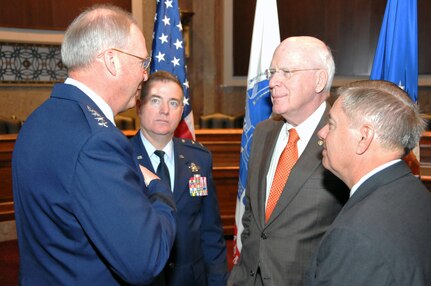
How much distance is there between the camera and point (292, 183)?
6.11ft

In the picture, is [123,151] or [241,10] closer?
[123,151]

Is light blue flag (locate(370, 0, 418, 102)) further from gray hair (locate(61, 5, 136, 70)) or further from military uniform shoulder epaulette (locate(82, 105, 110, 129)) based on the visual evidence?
military uniform shoulder epaulette (locate(82, 105, 110, 129))

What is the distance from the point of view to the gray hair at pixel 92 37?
1338 millimetres

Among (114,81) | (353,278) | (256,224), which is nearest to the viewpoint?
(353,278)

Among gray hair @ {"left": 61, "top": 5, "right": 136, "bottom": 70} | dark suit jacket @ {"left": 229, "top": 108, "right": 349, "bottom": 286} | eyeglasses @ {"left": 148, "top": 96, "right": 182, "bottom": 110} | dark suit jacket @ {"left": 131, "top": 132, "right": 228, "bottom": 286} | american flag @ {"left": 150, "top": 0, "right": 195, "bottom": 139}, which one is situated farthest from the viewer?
american flag @ {"left": 150, "top": 0, "right": 195, "bottom": 139}

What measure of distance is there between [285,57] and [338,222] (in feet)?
3.51

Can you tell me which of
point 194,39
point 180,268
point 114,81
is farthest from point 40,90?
point 114,81

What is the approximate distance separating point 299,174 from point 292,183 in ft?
0.17

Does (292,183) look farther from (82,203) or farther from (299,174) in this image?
(82,203)

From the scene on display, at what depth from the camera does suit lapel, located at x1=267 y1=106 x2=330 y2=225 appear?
185 centimetres

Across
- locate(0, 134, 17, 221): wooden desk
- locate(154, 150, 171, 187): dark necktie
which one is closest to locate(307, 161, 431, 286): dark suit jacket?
locate(154, 150, 171, 187): dark necktie

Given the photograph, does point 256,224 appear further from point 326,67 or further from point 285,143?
point 326,67

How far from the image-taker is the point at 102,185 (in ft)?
3.85

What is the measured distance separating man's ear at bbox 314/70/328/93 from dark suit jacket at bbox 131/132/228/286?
77cm
